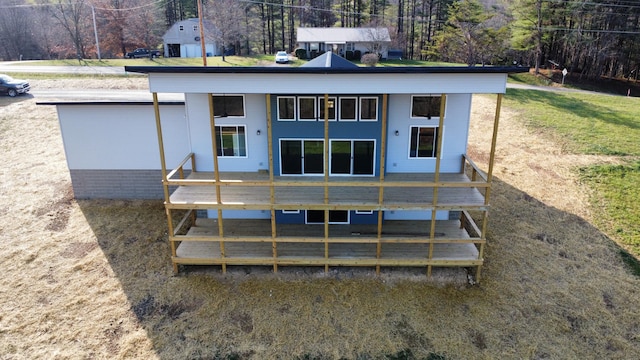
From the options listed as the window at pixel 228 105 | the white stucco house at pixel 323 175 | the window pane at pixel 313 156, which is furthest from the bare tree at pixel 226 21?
the window pane at pixel 313 156

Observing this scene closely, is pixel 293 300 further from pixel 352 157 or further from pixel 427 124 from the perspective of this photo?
pixel 427 124

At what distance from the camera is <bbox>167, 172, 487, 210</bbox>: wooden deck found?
11.0 meters

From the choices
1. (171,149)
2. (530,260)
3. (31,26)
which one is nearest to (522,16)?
(530,260)

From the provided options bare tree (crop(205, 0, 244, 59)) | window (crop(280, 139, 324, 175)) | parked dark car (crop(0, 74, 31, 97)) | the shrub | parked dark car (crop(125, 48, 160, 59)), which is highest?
bare tree (crop(205, 0, 244, 59))

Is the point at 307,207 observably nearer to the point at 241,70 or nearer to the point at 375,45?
the point at 241,70

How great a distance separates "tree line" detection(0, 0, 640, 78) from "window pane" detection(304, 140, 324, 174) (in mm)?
32904

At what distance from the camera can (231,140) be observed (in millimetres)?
13242

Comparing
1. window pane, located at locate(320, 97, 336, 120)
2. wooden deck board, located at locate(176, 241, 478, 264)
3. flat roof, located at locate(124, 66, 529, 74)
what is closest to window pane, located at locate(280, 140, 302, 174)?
window pane, located at locate(320, 97, 336, 120)

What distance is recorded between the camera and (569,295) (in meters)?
11.6

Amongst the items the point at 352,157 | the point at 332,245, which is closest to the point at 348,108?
the point at 352,157

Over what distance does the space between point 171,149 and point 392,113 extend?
838 cm

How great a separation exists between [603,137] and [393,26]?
1347 inches

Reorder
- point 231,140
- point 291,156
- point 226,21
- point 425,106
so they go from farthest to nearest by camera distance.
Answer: point 226,21
point 231,140
point 291,156
point 425,106

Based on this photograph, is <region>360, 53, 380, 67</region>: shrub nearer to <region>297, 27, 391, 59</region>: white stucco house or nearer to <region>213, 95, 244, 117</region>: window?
<region>297, 27, 391, 59</region>: white stucco house
